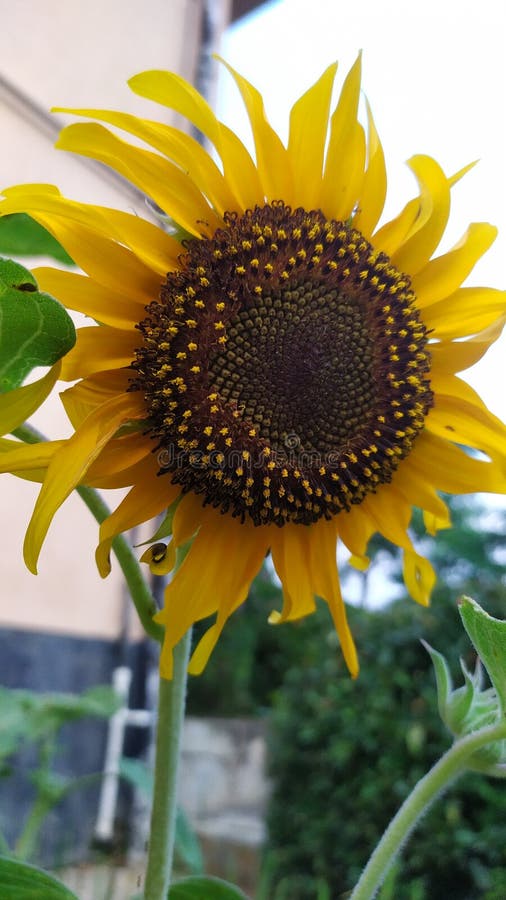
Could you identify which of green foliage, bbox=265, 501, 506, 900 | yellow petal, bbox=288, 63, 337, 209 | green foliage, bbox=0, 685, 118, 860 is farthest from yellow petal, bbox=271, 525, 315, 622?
green foliage, bbox=265, 501, 506, 900

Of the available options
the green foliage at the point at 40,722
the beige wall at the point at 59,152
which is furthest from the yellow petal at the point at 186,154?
the beige wall at the point at 59,152

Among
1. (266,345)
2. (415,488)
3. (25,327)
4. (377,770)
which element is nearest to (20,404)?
(25,327)

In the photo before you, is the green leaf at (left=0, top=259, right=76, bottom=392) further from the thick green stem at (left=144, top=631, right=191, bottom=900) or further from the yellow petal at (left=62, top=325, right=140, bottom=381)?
the thick green stem at (left=144, top=631, right=191, bottom=900)

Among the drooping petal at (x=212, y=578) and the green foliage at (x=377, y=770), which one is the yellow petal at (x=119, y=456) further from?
the green foliage at (x=377, y=770)

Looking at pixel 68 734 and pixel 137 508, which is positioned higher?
pixel 137 508

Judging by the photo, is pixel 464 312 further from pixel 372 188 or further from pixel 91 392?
pixel 91 392

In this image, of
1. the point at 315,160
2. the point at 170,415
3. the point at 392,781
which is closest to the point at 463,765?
the point at 170,415

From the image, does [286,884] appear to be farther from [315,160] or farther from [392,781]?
[315,160]
